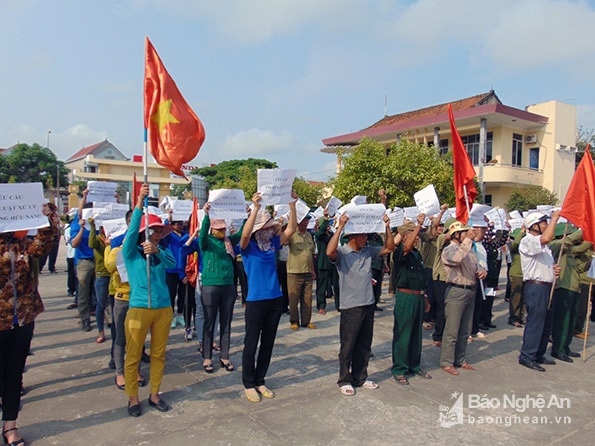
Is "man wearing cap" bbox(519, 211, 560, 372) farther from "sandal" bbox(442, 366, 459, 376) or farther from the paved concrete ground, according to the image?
"sandal" bbox(442, 366, 459, 376)

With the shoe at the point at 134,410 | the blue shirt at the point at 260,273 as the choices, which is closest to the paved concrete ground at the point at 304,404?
the shoe at the point at 134,410

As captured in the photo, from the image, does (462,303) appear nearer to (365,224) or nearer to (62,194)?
(365,224)

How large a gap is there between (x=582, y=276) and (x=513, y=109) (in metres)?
20.8

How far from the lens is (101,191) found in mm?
6992

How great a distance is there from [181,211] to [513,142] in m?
26.7

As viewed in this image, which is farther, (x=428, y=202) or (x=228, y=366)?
(x=428, y=202)

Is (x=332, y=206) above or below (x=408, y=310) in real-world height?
above

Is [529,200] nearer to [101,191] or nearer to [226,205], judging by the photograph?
[101,191]

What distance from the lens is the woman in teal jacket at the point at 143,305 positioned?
4.13 metres

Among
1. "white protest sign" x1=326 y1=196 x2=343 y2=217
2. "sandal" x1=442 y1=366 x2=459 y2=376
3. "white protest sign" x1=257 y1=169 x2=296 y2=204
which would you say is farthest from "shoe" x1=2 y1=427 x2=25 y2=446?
"white protest sign" x1=326 y1=196 x2=343 y2=217

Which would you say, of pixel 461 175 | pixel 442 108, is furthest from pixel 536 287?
pixel 442 108

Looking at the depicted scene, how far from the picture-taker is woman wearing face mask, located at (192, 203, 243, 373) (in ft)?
17.6

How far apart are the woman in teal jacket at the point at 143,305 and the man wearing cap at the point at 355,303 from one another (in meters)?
1.74

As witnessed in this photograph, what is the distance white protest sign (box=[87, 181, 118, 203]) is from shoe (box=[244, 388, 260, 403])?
13.2ft
